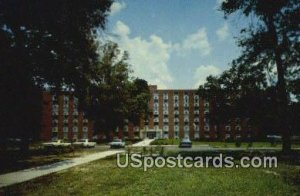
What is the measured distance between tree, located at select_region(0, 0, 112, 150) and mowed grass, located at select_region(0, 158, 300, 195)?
884 cm

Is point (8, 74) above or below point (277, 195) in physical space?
above

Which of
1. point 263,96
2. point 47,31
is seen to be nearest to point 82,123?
point 263,96

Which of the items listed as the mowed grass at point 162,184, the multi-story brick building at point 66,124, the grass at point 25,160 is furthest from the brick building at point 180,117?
the mowed grass at point 162,184

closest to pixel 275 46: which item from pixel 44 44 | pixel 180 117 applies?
pixel 44 44

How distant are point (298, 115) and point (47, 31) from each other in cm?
2078

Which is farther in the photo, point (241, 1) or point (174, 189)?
point (241, 1)

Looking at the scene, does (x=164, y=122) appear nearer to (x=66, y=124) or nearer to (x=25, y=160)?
(x=66, y=124)

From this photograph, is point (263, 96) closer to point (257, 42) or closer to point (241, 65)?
point (241, 65)

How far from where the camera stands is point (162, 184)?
1412cm

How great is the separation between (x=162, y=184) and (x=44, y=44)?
1507 centimetres

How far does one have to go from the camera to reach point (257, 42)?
30594 millimetres

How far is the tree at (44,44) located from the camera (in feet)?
69.7

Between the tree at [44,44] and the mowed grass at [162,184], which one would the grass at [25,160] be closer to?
the tree at [44,44]

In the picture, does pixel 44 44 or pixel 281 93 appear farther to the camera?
pixel 281 93
